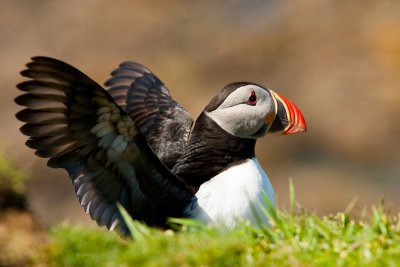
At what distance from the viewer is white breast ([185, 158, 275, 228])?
6.43m

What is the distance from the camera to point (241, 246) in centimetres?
475

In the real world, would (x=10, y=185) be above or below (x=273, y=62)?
above

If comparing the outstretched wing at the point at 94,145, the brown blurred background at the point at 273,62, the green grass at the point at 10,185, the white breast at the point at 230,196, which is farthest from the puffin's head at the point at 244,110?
the brown blurred background at the point at 273,62

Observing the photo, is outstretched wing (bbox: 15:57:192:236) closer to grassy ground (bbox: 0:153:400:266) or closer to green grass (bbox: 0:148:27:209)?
grassy ground (bbox: 0:153:400:266)

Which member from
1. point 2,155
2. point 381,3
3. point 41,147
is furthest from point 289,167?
point 2,155

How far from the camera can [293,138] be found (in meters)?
16.2

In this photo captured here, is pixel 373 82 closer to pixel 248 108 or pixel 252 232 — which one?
pixel 248 108

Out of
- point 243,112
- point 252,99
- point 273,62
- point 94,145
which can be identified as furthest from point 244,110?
point 273,62

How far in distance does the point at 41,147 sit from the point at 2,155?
1462 millimetres

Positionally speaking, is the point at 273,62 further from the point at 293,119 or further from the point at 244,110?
the point at 244,110

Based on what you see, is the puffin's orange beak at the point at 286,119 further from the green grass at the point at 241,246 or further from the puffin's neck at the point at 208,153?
the green grass at the point at 241,246

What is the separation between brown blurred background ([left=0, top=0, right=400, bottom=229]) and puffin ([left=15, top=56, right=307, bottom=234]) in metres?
7.06

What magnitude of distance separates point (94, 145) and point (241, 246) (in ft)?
6.29

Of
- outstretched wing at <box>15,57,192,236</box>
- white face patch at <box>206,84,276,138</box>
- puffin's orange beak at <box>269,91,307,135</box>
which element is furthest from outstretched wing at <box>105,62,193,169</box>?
outstretched wing at <box>15,57,192,236</box>
